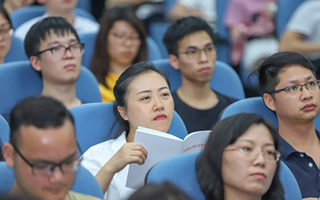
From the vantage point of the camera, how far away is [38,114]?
61.1 inches

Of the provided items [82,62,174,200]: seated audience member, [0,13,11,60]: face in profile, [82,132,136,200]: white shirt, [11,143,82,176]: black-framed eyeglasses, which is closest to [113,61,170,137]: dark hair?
[82,62,174,200]: seated audience member

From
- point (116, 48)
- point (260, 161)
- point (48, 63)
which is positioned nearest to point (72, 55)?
point (48, 63)

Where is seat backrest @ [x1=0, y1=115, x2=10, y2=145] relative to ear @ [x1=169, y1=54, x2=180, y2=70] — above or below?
below

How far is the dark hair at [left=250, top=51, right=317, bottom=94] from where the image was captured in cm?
250

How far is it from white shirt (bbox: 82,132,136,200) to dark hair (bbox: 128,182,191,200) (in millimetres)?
954

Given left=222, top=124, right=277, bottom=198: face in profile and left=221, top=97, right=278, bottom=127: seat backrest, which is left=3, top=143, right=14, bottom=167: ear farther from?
left=221, top=97, right=278, bottom=127: seat backrest

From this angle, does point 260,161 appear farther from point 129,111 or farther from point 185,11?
point 185,11

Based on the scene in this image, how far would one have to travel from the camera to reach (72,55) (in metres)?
2.93

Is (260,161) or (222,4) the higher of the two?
(222,4)

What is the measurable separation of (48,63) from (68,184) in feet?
4.88

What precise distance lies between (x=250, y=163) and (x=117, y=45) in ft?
6.52

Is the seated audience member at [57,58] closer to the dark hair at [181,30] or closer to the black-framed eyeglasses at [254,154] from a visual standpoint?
the dark hair at [181,30]

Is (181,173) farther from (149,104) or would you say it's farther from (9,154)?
(9,154)

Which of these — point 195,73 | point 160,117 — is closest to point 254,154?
point 160,117
